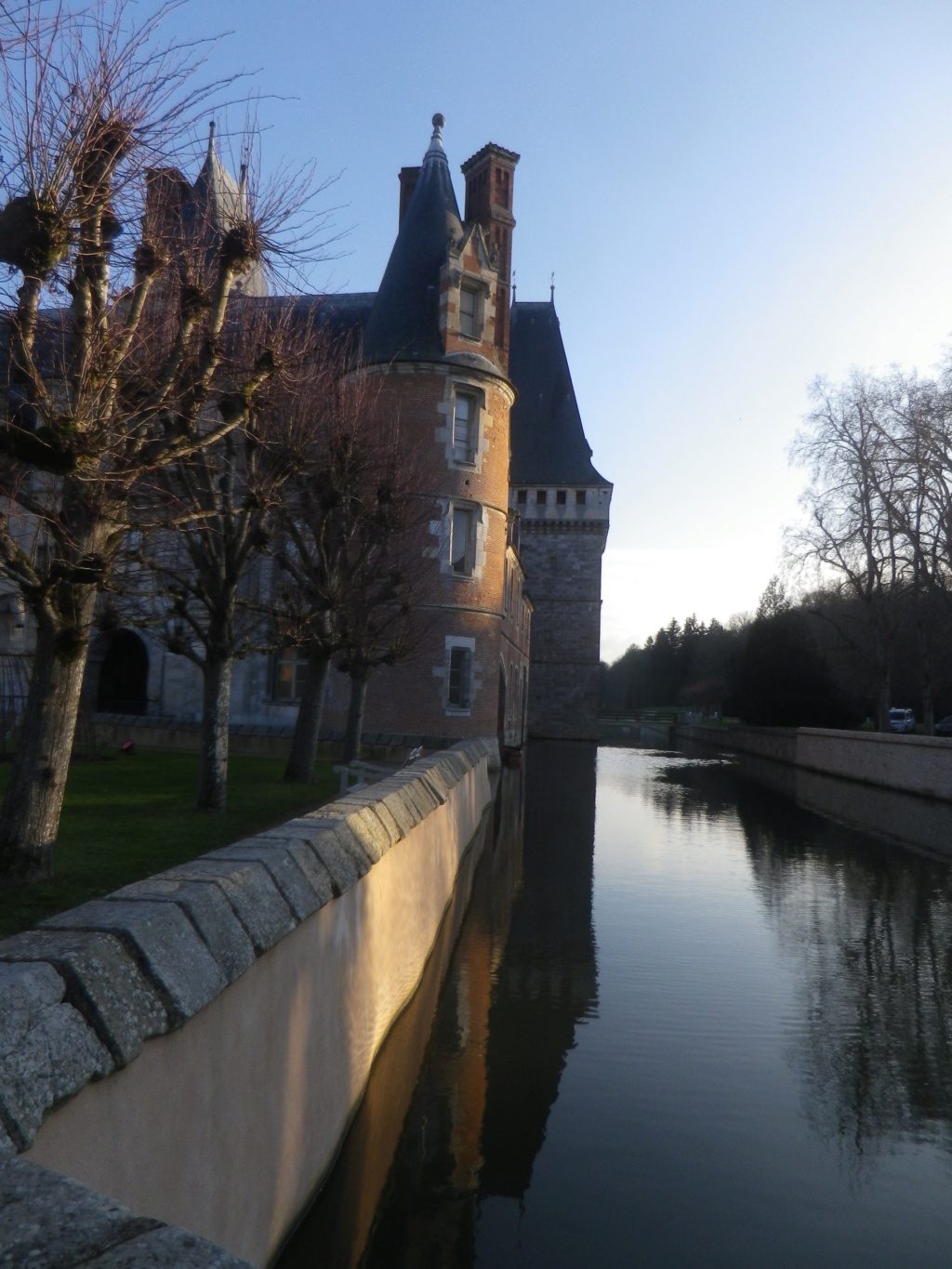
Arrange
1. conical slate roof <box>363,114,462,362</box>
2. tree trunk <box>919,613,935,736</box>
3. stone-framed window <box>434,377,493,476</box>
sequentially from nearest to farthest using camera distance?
1. stone-framed window <box>434,377,493,476</box>
2. conical slate roof <box>363,114,462,362</box>
3. tree trunk <box>919,613,935,736</box>

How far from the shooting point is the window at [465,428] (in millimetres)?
28344

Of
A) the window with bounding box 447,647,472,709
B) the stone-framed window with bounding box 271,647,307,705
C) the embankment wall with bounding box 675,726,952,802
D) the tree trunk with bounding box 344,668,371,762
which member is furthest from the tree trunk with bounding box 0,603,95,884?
the embankment wall with bounding box 675,726,952,802

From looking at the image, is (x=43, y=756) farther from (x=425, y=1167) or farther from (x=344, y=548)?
(x=344, y=548)

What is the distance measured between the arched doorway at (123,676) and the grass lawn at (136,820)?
1330 cm

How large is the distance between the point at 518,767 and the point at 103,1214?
3133 centimetres

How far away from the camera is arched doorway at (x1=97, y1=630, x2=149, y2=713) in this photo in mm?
32375

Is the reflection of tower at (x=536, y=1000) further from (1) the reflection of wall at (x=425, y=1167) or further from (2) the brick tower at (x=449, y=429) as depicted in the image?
(2) the brick tower at (x=449, y=429)

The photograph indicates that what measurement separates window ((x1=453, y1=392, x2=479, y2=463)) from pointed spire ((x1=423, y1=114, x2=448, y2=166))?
7.17 meters

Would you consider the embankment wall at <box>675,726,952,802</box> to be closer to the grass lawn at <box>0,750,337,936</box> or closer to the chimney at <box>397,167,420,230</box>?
the grass lawn at <box>0,750,337,936</box>

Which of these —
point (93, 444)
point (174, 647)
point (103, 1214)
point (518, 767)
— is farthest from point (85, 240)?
point (518, 767)

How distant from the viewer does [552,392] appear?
54781mm

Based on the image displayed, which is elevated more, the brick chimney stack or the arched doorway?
the brick chimney stack

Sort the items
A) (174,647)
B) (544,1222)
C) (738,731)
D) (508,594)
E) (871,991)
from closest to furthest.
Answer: (544,1222), (871,991), (174,647), (508,594), (738,731)

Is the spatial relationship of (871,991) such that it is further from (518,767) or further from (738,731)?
(738,731)
